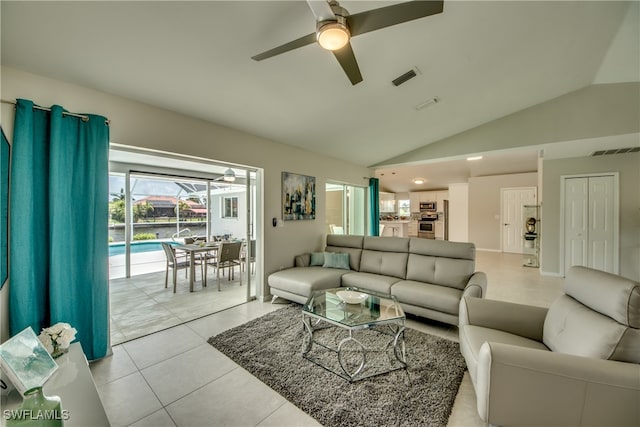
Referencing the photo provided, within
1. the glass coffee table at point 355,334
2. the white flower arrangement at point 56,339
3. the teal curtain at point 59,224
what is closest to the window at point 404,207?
the glass coffee table at point 355,334

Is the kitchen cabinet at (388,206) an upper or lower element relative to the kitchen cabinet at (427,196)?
lower

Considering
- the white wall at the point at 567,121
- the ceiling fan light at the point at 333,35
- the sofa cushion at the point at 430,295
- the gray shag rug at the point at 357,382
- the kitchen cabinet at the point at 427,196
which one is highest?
the white wall at the point at 567,121

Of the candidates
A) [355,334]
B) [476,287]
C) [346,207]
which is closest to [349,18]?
[476,287]

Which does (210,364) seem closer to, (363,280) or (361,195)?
(363,280)

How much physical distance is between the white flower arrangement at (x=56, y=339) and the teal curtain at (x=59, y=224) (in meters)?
0.57

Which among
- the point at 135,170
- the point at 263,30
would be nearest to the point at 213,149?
the point at 263,30

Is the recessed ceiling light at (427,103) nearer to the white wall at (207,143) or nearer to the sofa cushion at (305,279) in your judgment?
the white wall at (207,143)

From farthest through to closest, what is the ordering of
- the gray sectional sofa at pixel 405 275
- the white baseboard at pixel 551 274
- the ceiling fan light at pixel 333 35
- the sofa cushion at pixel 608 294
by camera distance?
the white baseboard at pixel 551 274 < the gray sectional sofa at pixel 405 275 < the ceiling fan light at pixel 333 35 < the sofa cushion at pixel 608 294

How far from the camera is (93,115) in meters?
2.15

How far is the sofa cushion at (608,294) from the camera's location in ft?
4.23

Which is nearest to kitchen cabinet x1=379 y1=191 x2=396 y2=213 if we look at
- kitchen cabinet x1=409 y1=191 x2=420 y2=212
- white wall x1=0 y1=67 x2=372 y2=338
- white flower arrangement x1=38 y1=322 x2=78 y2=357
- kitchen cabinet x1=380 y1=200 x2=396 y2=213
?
kitchen cabinet x1=380 y1=200 x2=396 y2=213

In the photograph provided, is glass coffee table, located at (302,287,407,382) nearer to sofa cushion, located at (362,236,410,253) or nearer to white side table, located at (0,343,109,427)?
sofa cushion, located at (362,236,410,253)

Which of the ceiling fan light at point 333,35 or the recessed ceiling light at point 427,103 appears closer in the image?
the ceiling fan light at point 333,35

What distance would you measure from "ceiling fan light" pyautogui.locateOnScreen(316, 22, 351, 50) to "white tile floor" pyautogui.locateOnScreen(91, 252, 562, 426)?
95.1 inches
